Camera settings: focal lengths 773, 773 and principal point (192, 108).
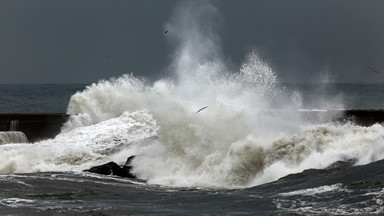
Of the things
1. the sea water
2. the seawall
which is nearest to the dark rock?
the sea water

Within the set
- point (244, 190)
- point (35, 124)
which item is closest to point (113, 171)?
point (244, 190)

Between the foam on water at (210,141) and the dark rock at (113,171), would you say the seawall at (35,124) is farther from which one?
the dark rock at (113,171)

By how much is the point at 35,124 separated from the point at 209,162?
1348 cm

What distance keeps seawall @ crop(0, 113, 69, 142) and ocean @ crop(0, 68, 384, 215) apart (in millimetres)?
2234

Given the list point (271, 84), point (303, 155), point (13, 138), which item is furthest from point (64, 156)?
point (303, 155)

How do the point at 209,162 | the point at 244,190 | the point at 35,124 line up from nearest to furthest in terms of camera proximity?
the point at 244,190 → the point at 209,162 → the point at 35,124

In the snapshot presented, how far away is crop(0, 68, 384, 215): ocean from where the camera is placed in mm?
14898

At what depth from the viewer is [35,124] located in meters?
32.8

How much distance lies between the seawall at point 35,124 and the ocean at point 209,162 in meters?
2.23

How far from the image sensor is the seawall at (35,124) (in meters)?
32.6

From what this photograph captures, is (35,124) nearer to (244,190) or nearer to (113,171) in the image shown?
(113,171)

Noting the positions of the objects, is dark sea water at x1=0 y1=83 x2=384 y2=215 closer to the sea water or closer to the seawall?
the sea water

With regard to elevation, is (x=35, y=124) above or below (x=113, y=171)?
above

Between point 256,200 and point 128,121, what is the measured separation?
57.8ft
